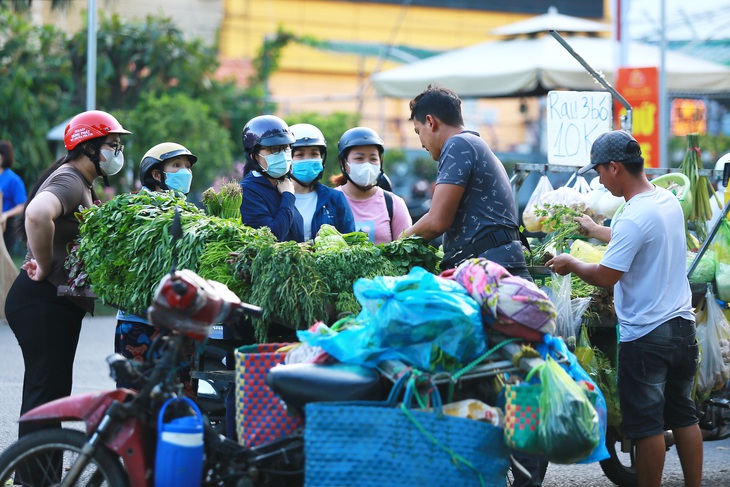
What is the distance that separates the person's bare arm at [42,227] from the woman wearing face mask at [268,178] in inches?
40.9

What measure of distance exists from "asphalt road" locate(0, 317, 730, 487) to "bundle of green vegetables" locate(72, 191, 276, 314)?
6.77 ft

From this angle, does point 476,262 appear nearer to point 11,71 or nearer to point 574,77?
point 574,77

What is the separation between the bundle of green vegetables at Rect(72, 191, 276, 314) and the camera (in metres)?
4.93

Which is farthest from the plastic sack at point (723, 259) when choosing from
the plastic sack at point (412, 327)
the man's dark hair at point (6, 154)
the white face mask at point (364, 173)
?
the man's dark hair at point (6, 154)

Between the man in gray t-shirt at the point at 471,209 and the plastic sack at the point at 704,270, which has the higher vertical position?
the man in gray t-shirt at the point at 471,209

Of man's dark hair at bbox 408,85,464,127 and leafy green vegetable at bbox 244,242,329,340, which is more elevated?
man's dark hair at bbox 408,85,464,127

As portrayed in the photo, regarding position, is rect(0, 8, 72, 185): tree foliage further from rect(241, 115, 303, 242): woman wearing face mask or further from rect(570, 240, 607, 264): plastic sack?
rect(570, 240, 607, 264): plastic sack

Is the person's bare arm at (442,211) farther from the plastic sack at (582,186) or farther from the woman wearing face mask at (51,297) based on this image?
the woman wearing face mask at (51,297)

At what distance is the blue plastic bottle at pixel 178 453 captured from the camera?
3.93 metres

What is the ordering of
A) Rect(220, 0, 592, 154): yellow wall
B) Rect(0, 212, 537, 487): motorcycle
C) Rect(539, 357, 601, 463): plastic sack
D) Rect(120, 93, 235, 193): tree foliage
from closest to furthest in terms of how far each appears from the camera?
1. Rect(539, 357, 601, 463): plastic sack
2. Rect(0, 212, 537, 487): motorcycle
3. Rect(120, 93, 235, 193): tree foliage
4. Rect(220, 0, 592, 154): yellow wall

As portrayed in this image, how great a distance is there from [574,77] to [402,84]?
2124 mm

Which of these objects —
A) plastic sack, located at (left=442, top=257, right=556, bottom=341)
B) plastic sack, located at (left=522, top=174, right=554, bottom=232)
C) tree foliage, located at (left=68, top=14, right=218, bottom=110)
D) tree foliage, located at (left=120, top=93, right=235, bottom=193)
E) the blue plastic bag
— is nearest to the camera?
plastic sack, located at (left=442, top=257, right=556, bottom=341)

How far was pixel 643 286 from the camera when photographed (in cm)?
514

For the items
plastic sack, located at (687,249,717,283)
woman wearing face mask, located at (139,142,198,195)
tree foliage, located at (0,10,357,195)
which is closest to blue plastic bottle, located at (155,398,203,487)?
woman wearing face mask, located at (139,142,198,195)
